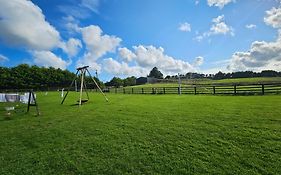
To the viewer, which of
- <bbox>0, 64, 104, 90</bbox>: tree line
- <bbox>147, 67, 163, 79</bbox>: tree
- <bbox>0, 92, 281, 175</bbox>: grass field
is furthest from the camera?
<bbox>147, 67, 163, 79</bbox>: tree

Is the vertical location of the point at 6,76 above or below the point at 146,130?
above

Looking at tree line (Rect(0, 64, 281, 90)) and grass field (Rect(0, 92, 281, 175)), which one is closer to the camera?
grass field (Rect(0, 92, 281, 175))

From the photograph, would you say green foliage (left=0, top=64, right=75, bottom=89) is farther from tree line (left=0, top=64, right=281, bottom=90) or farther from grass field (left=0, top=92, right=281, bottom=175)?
grass field (left=0, top=92, right=281, bottom=175)

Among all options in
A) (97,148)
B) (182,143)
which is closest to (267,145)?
(182,143)

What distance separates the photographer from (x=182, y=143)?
A: 18.8ft

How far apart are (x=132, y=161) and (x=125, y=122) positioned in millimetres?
3577

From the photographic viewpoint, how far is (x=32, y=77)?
8075 cm

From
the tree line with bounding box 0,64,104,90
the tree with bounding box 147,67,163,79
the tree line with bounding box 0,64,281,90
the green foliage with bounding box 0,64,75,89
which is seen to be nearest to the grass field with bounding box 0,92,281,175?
the tree line with bounding box 0,64,281,90

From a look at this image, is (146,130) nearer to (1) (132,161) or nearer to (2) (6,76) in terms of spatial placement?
(1) (132,161)

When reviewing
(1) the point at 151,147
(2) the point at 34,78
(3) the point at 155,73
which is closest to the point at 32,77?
(2) the point at 34,78

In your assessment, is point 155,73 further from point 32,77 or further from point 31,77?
point 31,77

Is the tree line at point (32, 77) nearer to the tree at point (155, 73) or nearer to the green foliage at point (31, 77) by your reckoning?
the green foliage at point (31, 77)

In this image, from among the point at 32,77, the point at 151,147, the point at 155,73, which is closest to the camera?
the point at 151,147

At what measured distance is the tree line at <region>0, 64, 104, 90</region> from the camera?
7481 centimetres
